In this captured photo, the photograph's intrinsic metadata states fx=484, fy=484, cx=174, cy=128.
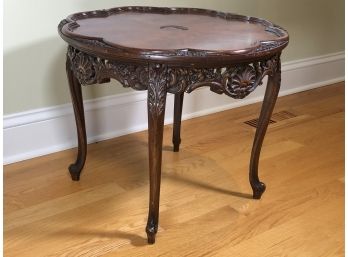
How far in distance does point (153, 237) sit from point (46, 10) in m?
0.80

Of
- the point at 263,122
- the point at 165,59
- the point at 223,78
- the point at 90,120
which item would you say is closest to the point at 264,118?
the point at 263,122

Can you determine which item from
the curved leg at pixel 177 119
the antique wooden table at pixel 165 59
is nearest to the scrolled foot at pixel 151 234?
the antique wooden table at pixel 165 59

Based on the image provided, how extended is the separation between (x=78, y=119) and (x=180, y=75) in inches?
17.4

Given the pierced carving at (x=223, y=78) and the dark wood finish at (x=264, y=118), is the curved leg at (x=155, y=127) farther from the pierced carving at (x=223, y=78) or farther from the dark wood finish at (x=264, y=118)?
the dark wood finish at (x=264, y=118)

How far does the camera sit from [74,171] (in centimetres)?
149

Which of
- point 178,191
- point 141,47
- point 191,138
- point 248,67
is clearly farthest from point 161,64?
point 191,138

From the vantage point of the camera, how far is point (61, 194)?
4.69 feet

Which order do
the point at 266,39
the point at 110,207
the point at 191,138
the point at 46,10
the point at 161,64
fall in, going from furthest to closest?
the point at 191,138 → the point at 46,10 → the point at 110,207 → the point at 266,39 → the point at 161,64

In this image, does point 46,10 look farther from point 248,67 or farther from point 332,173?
point 332,173

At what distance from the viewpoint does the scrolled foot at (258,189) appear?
55.7 inches

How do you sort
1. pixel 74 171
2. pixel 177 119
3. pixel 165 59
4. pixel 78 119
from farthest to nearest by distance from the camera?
pixel 177 119, pixel 74 171, pixel 78 119, pixel 165 59

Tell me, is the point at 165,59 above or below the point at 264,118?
above

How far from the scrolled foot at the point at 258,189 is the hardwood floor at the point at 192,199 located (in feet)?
0.07

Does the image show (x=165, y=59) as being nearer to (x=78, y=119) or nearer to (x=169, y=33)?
(x=169, y=33)
